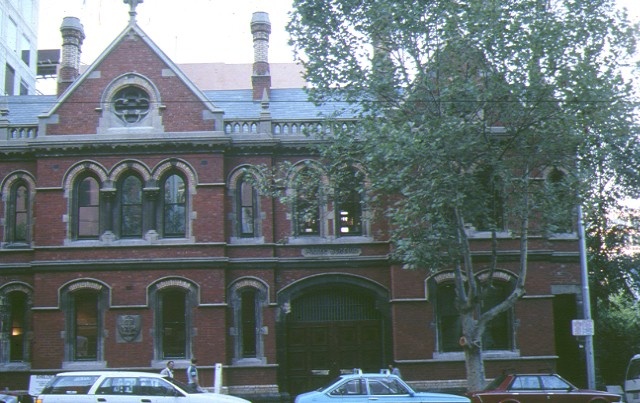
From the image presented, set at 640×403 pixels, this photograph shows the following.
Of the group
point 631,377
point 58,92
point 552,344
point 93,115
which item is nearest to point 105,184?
point 93,115

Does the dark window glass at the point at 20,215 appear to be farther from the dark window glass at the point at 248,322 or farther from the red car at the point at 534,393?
the red car at the point at 534,393

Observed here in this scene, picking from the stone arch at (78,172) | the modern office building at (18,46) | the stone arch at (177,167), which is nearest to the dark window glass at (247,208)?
the stone arch at (177,167)

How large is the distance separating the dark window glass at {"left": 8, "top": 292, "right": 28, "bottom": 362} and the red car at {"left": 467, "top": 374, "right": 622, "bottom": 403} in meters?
15.2

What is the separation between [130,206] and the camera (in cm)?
2700

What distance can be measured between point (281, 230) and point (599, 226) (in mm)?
11377

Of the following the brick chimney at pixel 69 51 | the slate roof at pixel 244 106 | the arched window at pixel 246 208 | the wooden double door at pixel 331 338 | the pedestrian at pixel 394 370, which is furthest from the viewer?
the brick chimney at pixel 69 51

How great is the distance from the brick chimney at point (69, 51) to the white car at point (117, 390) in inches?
705

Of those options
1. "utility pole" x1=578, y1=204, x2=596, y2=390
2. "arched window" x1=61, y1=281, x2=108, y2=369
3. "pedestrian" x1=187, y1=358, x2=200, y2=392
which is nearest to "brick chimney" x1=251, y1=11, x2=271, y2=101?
"arched window" x1=61, y1=281, x2=108, y2=369

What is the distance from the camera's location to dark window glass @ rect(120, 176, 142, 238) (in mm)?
26859

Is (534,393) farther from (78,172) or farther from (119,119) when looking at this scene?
(78,172)

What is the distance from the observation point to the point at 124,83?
27203mm

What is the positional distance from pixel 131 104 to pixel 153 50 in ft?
6.54

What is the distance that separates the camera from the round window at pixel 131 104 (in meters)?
27.2

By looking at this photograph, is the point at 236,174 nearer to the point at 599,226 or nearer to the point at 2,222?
the point at 2,222
